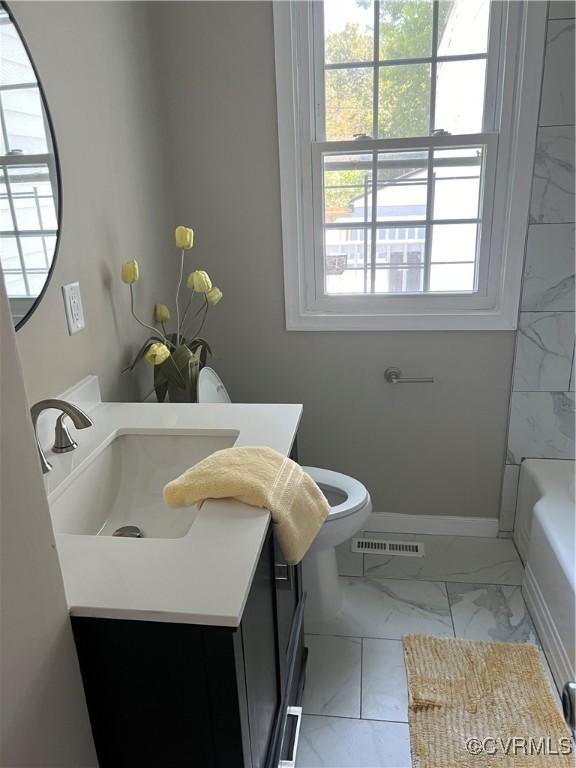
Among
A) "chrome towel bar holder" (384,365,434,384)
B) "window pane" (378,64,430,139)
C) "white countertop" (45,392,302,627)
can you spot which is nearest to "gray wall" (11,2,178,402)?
"white countertop" (45,392,302,627)

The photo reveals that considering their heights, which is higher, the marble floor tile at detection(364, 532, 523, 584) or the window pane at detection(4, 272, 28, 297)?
the window pane at detection(4, 272, 28, 297)

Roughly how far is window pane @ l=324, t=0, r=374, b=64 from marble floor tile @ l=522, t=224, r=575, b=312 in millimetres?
856

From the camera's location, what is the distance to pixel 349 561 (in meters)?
2.25

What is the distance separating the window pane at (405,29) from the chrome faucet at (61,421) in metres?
1.65

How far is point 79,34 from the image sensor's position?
4.71 ft

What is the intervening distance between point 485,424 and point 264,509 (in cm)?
144

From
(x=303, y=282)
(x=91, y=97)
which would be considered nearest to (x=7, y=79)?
(x=91, y=97)

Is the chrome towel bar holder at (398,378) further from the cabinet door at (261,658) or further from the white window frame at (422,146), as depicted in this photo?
the cabinet door at (261,658)

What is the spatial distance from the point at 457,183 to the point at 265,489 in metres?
1.48

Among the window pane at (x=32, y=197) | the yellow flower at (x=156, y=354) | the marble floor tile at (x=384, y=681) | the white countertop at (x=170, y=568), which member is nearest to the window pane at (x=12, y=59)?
the window pane at (x=32, y=197)

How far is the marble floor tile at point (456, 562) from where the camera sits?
2143 millimetres

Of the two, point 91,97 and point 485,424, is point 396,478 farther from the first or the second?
point 91,97

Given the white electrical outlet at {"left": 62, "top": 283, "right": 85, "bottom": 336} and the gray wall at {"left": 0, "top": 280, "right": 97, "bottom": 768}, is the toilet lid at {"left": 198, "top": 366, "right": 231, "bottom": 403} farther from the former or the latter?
the gray wall at {"left": 0, "top": 280, "right": 97, "bottom": 768}

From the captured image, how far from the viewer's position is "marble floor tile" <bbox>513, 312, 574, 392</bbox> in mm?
2029
